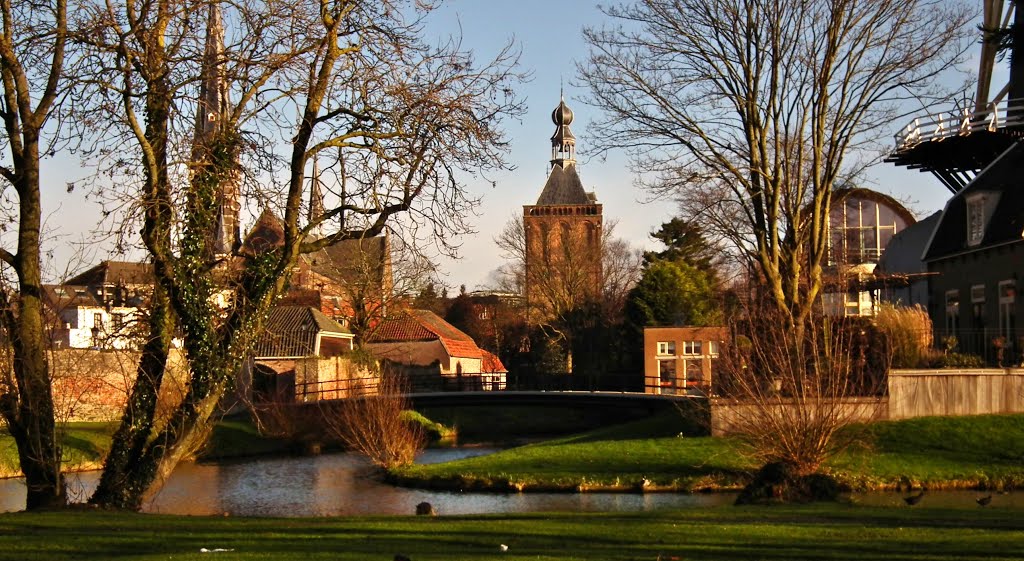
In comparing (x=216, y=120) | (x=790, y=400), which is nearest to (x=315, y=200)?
(x=216, y=120)

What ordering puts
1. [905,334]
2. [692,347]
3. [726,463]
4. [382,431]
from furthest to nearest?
[692,347] → [382,431] → [905,334] → [726,463]

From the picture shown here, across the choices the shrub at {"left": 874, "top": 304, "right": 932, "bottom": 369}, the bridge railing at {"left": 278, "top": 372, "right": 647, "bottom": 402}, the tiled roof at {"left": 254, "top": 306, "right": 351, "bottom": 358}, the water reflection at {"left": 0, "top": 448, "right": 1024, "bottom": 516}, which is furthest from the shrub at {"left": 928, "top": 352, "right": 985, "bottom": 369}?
the tiled roof at {"left": 254, "top": 306, "right": 351, "bottom": 358}

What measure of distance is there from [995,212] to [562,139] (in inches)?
2837

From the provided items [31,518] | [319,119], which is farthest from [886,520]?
[31,518]

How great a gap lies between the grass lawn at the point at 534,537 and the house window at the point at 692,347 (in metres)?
30.5

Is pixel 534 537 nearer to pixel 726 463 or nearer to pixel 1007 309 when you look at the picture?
pixel 726 463

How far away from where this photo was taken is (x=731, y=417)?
23.1 m

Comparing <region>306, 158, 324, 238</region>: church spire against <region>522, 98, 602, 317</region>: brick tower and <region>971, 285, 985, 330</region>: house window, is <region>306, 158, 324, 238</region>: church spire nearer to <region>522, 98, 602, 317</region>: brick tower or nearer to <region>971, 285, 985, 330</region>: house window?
<region>971, 285, 985, 330</region>: house window

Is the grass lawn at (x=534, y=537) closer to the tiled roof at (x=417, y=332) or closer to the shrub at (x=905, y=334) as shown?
the shrub at (x=905, y=334)

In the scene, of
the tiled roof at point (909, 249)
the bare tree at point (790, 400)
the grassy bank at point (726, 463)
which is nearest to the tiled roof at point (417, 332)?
the tiled roof at point (909, 249)

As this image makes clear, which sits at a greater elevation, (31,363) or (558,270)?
(558,270)

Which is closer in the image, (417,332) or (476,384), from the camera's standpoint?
(476,384)

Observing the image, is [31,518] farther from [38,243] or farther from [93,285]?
[93,285]

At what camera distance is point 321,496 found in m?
22.8
